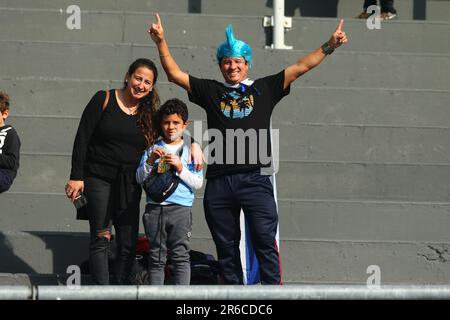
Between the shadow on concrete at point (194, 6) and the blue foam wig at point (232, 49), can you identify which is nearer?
the blue foam wig at point (232, 49)

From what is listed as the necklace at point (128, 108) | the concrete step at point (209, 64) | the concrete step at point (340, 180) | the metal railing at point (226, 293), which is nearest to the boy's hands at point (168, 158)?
the necklace at point (128, 108)

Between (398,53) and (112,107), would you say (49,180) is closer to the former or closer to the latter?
(112,107)

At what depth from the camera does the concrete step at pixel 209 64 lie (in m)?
8.95

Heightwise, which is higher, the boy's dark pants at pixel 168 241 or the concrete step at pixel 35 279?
the boy's dark pants at pixel 168 241

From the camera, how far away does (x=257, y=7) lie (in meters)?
11.0

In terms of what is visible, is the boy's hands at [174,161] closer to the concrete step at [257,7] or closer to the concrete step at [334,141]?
the concrete step at [334,141]

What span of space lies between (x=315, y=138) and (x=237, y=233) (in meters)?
2.11

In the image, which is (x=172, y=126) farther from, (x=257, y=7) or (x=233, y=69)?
(x=257, y=7)

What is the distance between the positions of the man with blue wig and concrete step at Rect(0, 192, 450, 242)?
1.14 metres

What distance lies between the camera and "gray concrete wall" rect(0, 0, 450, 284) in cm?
727

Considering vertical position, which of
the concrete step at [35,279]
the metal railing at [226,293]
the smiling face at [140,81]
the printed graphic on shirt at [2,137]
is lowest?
the concrete step at [35,279]

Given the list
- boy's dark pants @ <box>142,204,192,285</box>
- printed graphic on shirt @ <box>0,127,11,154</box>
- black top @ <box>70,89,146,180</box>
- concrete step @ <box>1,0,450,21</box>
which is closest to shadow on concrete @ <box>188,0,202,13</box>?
concrete step @ <box>1,0,450,21</box>

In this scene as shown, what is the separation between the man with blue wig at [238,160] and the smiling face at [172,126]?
169 mm

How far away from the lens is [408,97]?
8703mm
